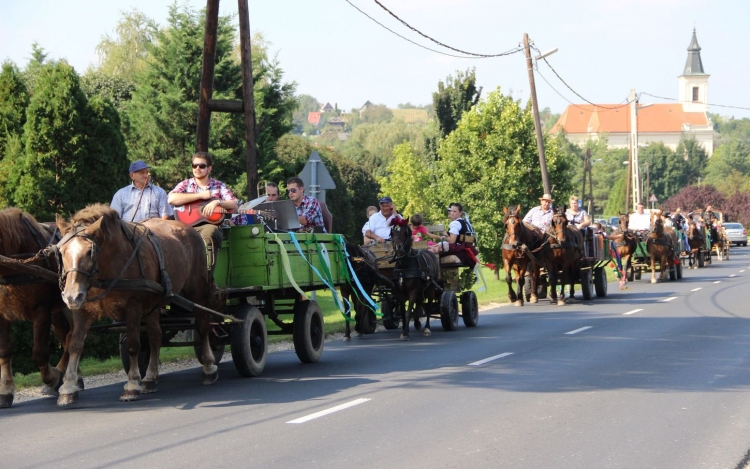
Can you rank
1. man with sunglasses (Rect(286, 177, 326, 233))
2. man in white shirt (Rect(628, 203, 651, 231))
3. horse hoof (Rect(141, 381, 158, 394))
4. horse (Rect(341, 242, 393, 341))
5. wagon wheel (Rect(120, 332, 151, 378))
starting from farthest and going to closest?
1. man in white shirt (Rect(628, 203, 651, 231))
2. horse (Rect(341, 242, 393, 341))
3. man with sunglasses (Rect(286, 177, 326, 233))
4. wagon wheel (Rect(120, 332, 151, 378))
5. horse hoof (Rect(141, 381, 158, 394))

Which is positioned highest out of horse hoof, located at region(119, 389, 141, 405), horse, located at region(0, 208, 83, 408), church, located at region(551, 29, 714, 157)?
church, located at region(551, 29, 714, 157)

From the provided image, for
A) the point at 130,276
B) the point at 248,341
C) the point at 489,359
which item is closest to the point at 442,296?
the point at 489,359

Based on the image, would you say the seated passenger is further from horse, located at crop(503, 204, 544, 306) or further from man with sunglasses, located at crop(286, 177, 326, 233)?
man with sunglasses, located at crop(286, 177, 326, 233)

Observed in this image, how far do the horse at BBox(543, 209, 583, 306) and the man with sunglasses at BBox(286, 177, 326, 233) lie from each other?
8.51 metres

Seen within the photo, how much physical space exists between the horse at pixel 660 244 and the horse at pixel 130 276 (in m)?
22.6

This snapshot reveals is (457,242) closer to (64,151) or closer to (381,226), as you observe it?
(381,226)

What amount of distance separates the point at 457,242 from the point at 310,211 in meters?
4.07

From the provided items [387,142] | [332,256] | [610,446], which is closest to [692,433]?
[610,446]

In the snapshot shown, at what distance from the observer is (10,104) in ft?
58.0

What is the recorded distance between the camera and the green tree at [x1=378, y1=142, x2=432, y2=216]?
65.4 m

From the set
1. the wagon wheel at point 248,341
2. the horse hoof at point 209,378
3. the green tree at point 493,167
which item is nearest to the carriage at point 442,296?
the wagon wheel at point 248,341

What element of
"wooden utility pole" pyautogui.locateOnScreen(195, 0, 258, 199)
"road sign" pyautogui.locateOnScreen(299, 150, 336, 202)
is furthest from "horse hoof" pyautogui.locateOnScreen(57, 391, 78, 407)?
"road sign" pyautogui.locateOnScreen(299, 150, 336, 202)

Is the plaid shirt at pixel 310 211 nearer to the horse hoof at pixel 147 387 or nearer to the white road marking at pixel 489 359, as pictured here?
the white road marking at pixel 489 359

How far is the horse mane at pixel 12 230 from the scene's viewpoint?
10.1 m
